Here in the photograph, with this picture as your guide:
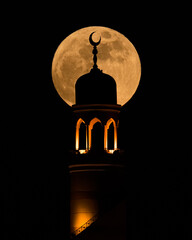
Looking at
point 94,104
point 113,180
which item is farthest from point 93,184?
point 94,104

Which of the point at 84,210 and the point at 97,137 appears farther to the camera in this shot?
the point at 97,137

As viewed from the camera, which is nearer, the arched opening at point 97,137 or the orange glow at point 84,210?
the orange glow at point 84,210

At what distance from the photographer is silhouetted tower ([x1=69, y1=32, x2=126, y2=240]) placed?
5744 cm

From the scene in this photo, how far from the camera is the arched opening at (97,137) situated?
59.0 metres

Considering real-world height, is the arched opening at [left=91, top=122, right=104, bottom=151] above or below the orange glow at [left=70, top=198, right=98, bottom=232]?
above

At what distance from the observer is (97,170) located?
2283 inches

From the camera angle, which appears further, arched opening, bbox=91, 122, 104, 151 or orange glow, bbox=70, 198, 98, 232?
arched opening, bbox=91, 122, 104, 151

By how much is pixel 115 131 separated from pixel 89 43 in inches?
244

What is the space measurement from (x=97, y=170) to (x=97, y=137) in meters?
2.46

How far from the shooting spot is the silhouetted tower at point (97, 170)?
57438mm

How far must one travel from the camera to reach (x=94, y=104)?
58.7 meters

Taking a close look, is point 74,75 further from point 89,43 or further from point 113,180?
point 113,180

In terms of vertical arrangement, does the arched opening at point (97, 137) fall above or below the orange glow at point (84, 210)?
above

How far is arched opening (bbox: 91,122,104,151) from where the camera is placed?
59.0 metres
